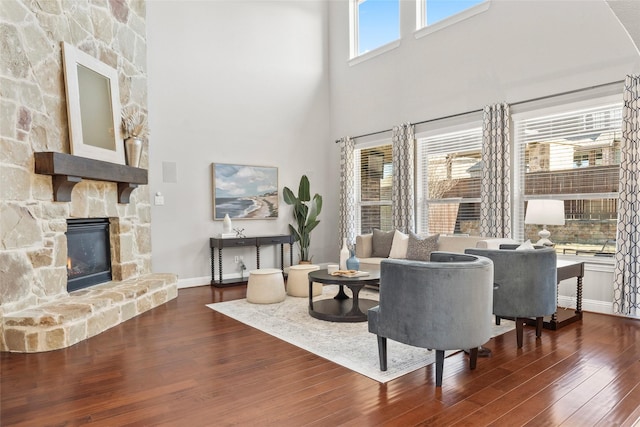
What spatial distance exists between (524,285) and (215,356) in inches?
106

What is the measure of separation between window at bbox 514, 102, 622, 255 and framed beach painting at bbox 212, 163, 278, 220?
13.3 feet

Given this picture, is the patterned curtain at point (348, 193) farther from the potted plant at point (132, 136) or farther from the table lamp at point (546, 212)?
the potted plant at point (132, 136)

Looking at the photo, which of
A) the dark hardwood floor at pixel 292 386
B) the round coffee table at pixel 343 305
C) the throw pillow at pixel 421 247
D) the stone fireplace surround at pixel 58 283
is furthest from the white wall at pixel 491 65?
the stone fireplace surround at pixel 58 283

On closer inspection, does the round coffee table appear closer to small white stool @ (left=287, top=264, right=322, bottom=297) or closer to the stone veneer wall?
small white stool @ (left=287, top=264, right=322, bottom=297)

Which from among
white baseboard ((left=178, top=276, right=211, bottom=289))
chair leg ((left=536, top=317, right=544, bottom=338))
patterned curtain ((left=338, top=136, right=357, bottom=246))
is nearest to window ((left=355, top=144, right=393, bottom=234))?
patterned curtain ((left=338, top=136, right=357, bottom=246))

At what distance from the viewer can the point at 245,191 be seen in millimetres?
7164

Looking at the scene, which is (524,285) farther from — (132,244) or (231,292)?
(132,244)

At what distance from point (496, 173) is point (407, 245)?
158 centimetres

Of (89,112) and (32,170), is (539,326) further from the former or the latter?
(89,112)

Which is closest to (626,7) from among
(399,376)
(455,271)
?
(455,271)

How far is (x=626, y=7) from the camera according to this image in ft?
6.80

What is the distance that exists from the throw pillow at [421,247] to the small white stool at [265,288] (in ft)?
6.40

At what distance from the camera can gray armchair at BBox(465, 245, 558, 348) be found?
3.56m

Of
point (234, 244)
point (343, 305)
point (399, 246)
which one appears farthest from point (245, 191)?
point (343, 305)
